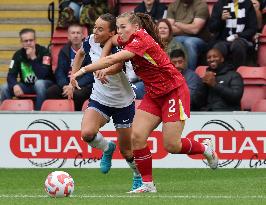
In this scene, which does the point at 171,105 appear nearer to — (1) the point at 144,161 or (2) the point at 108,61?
(1) the point at 144,161

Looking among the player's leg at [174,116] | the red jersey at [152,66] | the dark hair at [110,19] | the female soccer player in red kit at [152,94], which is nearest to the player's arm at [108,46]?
the dark hair at [110,19]

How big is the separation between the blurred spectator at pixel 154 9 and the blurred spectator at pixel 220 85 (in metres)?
1.70

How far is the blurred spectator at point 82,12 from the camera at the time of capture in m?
18.1

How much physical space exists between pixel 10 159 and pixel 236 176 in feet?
11.5

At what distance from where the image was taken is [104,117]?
12797 mm

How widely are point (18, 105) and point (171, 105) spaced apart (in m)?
6.00

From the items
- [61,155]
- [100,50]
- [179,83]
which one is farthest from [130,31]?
[61,155]

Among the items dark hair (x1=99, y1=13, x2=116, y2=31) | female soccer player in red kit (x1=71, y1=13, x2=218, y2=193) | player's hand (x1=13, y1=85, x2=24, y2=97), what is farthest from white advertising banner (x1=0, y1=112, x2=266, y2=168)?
female soccer player in red kit (x1=71, y1=13, x2=218, y2=193)

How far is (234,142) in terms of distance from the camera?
15367 millimetres

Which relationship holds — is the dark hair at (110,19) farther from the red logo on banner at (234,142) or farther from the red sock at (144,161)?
the red logo on banner at (234,142)

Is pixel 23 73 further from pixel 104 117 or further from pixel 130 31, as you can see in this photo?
pixel 130 31

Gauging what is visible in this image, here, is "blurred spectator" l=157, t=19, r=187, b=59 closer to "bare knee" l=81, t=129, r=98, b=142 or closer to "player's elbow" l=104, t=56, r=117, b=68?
"bare knee" l=81, t=129, r=98, b=142

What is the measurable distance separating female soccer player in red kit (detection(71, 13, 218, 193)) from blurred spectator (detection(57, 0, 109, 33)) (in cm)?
666

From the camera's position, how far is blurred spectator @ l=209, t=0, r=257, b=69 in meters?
16.8
